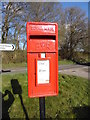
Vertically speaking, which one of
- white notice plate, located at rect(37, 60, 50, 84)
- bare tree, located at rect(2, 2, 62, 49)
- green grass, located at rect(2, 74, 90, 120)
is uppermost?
bare tree, located at rect(2, 2, 62, 49)

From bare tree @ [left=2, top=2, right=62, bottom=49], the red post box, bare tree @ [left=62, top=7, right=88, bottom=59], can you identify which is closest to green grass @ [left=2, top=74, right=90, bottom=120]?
the red post box

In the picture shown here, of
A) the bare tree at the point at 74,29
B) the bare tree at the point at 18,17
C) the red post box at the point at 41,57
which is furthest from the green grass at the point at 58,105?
the bare tree at the point at 74,29

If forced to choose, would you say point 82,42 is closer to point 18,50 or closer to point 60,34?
point 60,34

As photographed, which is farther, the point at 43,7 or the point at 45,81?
the point at 43,7

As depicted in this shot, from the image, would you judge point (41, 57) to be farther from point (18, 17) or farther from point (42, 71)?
point (18, 17)

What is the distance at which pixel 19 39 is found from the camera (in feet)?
53.4

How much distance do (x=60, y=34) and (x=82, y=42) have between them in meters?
5.94

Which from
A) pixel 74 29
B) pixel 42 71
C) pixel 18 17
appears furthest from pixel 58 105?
pixel 74 29

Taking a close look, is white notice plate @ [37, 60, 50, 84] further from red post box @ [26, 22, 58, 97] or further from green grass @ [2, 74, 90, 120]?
green grass @ [2, 74, 90, 120]

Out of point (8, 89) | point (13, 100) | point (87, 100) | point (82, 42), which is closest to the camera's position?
point (13, 100)

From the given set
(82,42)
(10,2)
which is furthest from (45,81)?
(82,42)

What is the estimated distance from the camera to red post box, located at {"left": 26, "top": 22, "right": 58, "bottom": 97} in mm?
1956

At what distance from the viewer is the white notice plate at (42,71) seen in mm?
1990

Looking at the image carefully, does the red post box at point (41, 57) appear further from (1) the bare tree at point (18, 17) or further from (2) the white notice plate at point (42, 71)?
(1) the bare tree at point (18, 17)
